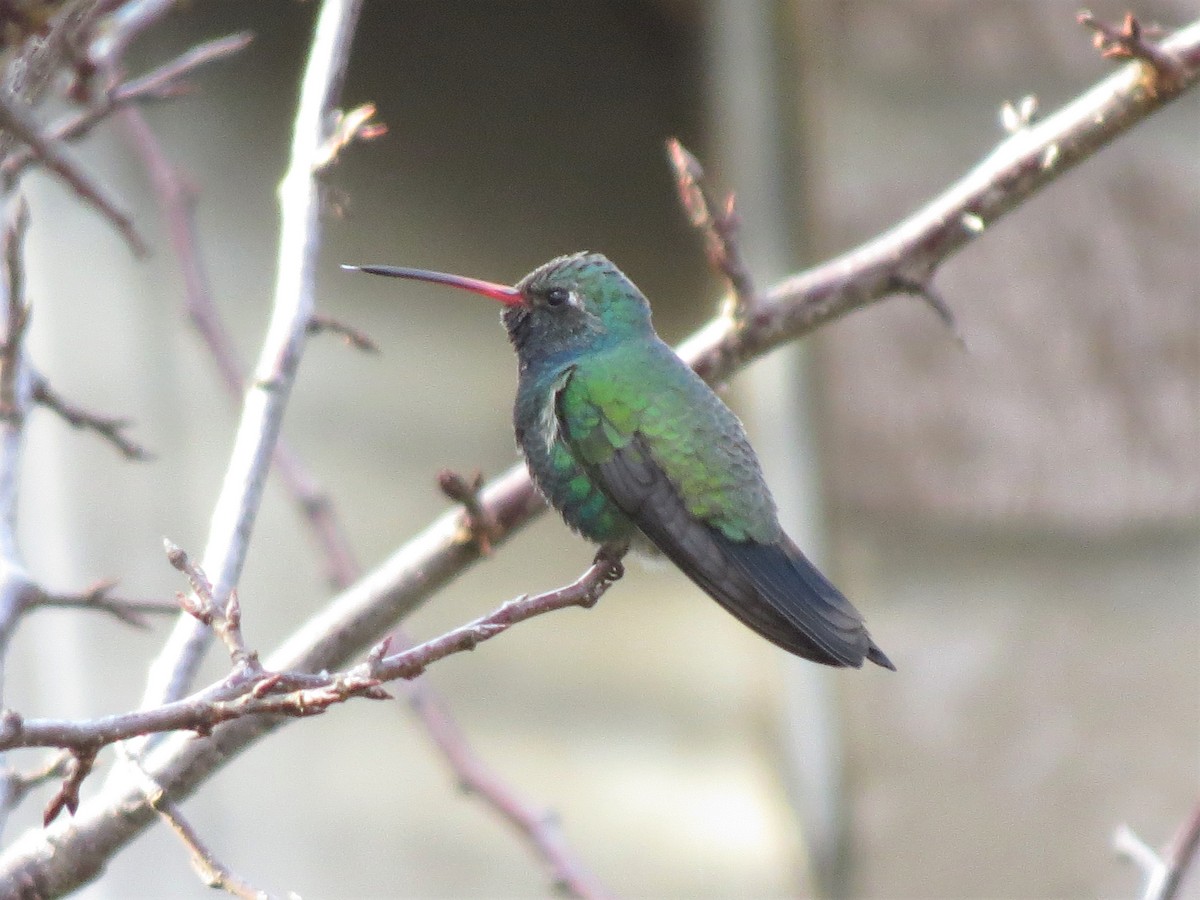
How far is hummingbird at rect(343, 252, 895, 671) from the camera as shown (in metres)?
1.77

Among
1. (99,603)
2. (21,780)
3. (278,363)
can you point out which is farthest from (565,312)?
(21,780)

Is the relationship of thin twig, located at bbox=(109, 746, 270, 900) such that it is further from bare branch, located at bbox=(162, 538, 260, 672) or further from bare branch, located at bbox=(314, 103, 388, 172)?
bare branch, located at bbox=(314, 103, 388, 172)

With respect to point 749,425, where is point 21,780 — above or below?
below

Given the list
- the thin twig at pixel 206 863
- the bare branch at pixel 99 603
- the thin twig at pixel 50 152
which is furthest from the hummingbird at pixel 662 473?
the thin twig at pixel 50 152

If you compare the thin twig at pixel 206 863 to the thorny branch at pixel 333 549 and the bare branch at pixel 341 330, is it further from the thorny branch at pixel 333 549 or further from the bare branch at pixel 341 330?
the thorny branch at pixel 333 549

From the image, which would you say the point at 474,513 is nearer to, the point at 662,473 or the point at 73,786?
the point at 662,473

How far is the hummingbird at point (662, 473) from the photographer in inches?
69.7

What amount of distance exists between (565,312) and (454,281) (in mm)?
314

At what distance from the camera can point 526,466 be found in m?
1.94

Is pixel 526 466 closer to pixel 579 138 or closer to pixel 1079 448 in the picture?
pixel 1079 448

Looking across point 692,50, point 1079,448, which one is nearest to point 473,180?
point 692,50

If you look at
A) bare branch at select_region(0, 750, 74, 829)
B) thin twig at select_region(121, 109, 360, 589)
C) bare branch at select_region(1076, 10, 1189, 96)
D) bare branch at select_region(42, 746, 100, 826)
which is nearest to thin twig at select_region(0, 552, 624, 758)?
bare branch at select_region(42, 746, 100, 826)

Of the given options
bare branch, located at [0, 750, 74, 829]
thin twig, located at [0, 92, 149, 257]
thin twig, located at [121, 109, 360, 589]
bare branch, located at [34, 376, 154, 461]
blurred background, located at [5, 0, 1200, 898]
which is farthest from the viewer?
blurred background, located at [5, 0, 1200, 898]

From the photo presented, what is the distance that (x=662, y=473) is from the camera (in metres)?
1.98
